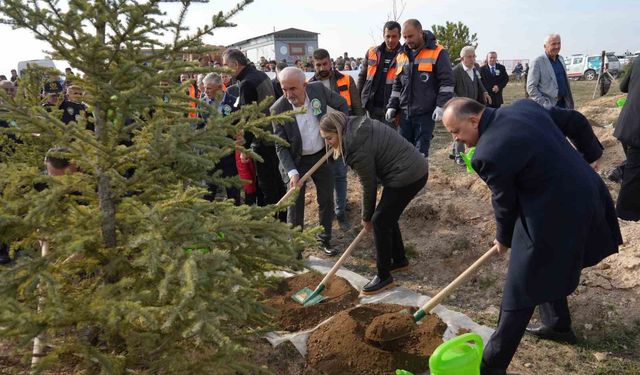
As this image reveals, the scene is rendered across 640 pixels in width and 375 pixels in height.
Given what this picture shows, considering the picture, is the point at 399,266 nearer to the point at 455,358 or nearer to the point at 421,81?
the point at 455,358

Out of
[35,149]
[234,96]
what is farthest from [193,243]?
[234,96]

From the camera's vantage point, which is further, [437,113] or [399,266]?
[437,113]

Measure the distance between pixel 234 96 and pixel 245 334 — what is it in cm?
343

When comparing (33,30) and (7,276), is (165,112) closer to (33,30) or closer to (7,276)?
(33,30)

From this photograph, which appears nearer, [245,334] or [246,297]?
[246,297]

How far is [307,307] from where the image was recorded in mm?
3789

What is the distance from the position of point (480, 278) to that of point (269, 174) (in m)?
2.32

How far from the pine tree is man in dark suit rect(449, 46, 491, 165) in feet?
17.5

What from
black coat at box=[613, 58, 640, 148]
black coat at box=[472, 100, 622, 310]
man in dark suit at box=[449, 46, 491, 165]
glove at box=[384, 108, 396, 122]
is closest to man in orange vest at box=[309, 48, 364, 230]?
glove at box=[384, 108, 396, 122]

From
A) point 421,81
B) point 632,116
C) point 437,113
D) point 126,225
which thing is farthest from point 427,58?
point 126,225

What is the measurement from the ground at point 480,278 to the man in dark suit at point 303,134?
2.48 feet

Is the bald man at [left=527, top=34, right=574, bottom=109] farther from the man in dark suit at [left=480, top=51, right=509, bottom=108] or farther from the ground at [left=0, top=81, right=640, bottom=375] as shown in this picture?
the man in dark suit at [left=480, top=51, right=509, bottom=108]

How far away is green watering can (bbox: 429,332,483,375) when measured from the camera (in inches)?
98.2

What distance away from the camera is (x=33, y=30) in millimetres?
1879
